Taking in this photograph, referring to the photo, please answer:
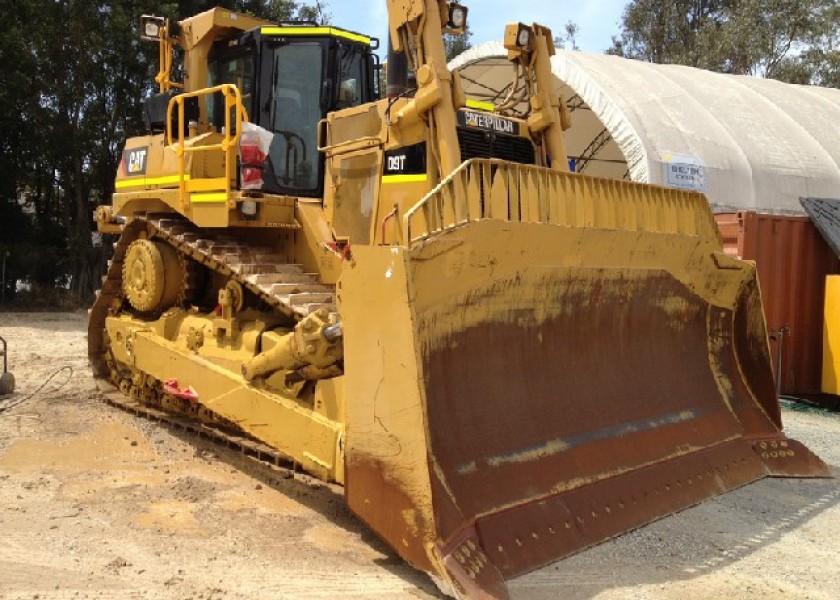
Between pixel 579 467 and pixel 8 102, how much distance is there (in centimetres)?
1681

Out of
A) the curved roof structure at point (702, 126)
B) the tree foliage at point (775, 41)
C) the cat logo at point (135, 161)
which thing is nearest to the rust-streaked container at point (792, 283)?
the curved roof structure at point (702, 126)

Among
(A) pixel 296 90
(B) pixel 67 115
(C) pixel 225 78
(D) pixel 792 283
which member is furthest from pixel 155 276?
(B) pixel 67 115

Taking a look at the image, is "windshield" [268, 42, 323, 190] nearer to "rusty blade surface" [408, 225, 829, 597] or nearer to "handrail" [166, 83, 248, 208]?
"handrail" [166, 83, 248, 208]

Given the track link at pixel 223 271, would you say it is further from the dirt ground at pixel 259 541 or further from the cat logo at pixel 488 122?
the cat logo at pixel 488 122

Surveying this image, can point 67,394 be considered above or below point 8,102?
below

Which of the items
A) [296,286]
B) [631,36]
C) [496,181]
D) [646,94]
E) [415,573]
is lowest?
[415,573]

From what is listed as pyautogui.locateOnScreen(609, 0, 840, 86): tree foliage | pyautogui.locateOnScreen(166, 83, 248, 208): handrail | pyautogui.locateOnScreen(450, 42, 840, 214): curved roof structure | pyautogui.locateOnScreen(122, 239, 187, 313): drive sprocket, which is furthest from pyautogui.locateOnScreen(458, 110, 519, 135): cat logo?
pyautogui.locateOnScreen(609, 0, 840, 86): tree foliage

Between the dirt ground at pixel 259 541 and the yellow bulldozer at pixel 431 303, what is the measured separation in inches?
7.2

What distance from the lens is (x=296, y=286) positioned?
16.2ft

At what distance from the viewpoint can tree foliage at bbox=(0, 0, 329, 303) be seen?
17062 mm

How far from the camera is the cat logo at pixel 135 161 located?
6.63m

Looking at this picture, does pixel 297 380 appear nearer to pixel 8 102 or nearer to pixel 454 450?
pixel 454 450

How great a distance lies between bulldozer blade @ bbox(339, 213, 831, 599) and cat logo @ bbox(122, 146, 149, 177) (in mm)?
3768

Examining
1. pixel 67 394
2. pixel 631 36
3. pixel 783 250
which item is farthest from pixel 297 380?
pixel 631 36
